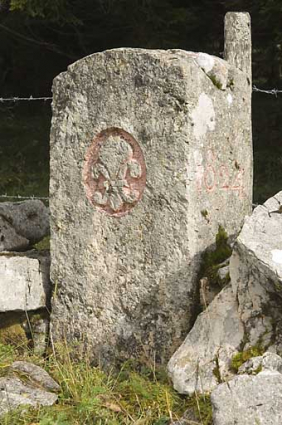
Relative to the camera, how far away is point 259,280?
11.6 feet

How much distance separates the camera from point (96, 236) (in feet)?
14.1

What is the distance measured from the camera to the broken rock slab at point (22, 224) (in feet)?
18.1

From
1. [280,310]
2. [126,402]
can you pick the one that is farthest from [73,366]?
[280,310]

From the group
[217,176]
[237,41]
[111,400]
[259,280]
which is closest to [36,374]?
[111,400]

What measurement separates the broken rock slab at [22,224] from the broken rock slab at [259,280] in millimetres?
2296

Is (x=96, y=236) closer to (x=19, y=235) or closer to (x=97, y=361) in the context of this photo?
(x=97, y=361)

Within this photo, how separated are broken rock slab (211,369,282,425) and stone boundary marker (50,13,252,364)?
2.99 ft

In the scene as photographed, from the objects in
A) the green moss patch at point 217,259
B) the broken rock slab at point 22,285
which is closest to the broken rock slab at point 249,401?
the green moss patch at point 217,259

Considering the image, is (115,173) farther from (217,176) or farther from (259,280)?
(259,280)

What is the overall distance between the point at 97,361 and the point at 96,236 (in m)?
0.73

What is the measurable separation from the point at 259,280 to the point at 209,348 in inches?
17.8

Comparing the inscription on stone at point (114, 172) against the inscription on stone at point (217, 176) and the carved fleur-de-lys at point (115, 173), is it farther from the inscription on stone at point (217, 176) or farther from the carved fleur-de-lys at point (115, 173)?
the inscription on stone at point (217, 176)

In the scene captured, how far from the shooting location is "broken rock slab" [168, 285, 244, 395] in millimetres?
3607

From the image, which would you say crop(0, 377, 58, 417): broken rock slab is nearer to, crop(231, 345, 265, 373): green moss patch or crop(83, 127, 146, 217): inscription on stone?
crop(231, 345, 265, 373): green moss patch
